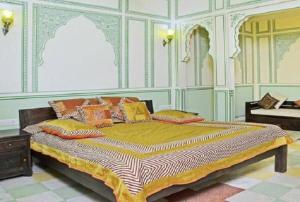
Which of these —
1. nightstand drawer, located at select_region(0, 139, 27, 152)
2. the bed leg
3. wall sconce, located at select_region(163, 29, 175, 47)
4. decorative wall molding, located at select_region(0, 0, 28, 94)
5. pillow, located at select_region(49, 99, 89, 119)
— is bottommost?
the bed leg

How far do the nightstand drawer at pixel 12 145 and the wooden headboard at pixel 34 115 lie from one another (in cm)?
61

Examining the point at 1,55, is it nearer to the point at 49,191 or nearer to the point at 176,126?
the point at 49,191

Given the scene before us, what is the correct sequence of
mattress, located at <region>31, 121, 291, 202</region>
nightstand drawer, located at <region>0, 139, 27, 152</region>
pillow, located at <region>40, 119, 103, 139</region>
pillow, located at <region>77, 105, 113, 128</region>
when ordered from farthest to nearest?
1. pillow, located at <region>77, 105, 113, 128</region>
2. nightstand drawer, located at <region>0, 139, 27, 152</region>
3. pillow, located at <region>40, 119, 103, 139</region>
4. mattress, located at <region>31, 121, 291, 202</region>

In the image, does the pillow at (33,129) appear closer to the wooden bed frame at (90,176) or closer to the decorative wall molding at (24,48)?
the wooden bed frame at (90,176)

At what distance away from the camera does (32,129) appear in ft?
13.7

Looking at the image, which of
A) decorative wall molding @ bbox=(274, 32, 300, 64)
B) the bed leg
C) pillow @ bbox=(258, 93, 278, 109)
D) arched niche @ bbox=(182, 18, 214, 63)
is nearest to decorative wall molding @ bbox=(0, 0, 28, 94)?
arched niche @ bbox=(182, 18, 214, 63)

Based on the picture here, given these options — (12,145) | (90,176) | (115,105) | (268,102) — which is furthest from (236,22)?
(12,145)

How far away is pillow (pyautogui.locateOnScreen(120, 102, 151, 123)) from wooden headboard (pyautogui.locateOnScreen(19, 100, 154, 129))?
3.43 ft

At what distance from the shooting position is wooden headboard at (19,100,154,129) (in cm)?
439

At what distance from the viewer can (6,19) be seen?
4.26 meters

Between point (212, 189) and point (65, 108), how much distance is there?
2363 millimetres

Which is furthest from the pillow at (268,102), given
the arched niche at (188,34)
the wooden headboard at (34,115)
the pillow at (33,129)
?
the pillow at (33,129)

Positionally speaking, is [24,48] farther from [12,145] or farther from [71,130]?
[71,130]

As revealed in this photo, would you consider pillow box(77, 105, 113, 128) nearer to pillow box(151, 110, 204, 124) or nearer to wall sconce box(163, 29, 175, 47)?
pillow box(151, 110, 204, 124)
